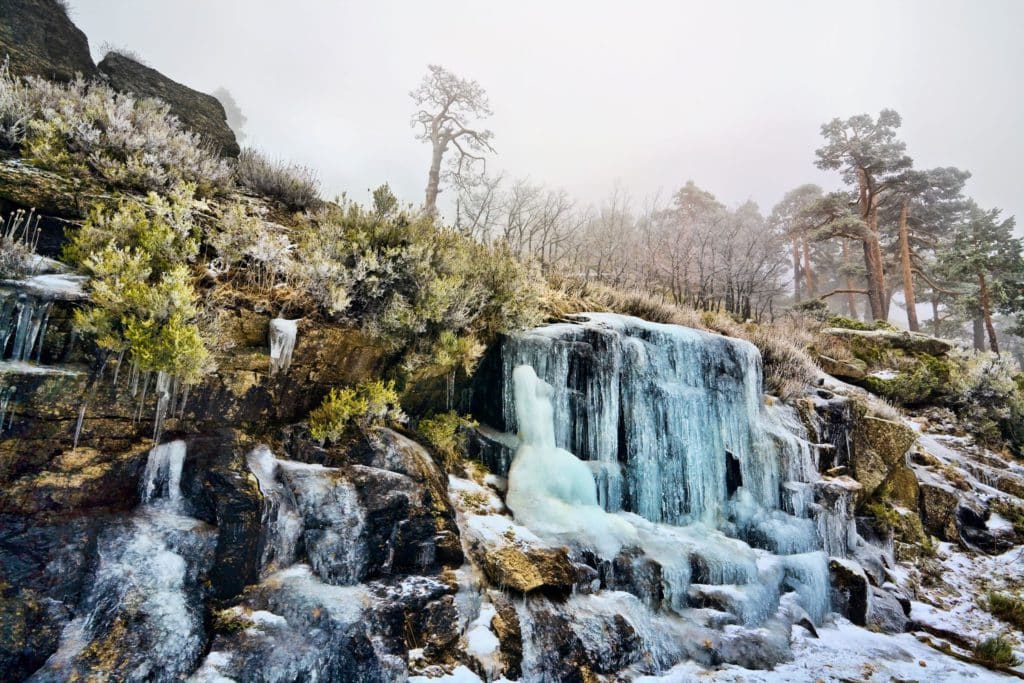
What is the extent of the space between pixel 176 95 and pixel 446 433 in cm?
908

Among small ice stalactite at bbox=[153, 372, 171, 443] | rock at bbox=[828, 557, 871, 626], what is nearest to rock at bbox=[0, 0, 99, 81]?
small ice stalactite at bbox=[153, 372, 171, 443]

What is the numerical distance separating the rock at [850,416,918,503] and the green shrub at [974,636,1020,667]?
2.92 metres

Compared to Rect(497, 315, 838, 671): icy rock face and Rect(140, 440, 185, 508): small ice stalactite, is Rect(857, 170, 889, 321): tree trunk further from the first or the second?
Rect(140, 440, 185, 508): small ice stalactite

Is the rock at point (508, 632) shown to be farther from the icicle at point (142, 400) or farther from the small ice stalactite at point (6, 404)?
the small ice stalactite at point (6, 404)

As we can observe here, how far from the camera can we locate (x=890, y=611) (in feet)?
21.6

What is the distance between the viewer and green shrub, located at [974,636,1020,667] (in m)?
5.57

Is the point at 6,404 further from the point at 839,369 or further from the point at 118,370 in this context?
the point at 839,369

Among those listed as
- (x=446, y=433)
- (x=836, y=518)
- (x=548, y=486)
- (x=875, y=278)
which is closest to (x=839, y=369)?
(x=836, y=518)

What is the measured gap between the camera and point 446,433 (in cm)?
637

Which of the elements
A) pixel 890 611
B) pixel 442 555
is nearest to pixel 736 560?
pixel 890 611

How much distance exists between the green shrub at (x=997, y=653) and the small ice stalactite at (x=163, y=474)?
9479 mm

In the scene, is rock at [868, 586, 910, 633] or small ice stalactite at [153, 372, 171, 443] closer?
small ice stalactite at [153, 372, 171, 443]

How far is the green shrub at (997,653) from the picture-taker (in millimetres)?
5566

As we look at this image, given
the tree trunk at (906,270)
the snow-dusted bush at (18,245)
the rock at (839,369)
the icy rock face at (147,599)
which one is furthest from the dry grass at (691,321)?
the tree trunk at (906,270)
